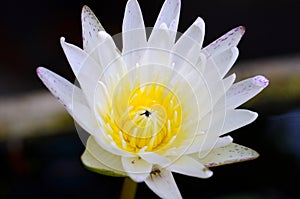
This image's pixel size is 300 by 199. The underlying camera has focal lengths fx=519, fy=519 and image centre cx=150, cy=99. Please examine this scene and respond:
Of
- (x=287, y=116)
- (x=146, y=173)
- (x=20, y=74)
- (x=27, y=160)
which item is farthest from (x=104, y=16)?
(x=146, y=173)

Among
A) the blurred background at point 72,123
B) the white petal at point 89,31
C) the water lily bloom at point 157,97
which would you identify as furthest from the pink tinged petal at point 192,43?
the blurred background at point 72,123

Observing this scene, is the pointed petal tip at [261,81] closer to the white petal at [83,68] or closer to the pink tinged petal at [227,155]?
the pink tinged petal at [227,155]

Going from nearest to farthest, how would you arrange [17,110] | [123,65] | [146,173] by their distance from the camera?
[146,173], [123,65], [17,110]

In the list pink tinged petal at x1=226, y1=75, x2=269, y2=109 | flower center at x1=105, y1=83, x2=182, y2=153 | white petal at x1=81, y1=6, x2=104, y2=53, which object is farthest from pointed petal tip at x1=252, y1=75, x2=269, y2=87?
white petal at x1=81, y1=6, x2=104, y2=53

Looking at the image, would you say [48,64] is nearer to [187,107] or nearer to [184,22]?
[184,22]

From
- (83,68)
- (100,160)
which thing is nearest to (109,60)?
(83,68)

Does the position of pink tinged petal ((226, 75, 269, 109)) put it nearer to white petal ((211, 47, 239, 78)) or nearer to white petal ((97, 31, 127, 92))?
white petal ((211, 47, 239, 78))

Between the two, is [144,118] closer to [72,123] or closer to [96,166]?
[96,166]
